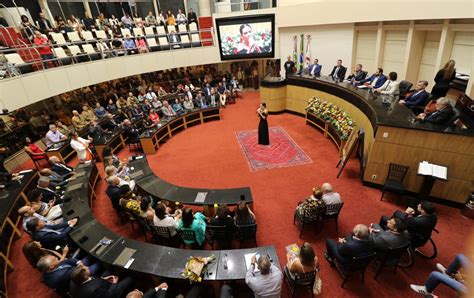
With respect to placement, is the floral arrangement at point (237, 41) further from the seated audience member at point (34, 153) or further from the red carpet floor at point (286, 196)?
the seated audience member at point (34, 153)

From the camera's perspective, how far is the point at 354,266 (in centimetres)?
388

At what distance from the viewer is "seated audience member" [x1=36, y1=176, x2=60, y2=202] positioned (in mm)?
6074

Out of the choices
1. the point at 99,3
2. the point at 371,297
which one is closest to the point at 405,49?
the point at 371,297

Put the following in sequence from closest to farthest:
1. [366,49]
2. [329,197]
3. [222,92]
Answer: [329,197] → [366,49] → [222,92]

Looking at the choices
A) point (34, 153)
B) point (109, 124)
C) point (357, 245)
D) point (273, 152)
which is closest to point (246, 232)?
point (357, 245)

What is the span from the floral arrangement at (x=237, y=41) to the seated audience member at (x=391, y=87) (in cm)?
824

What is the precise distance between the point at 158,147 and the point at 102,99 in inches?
237

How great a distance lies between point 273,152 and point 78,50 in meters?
9.92

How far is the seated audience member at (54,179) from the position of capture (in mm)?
6707

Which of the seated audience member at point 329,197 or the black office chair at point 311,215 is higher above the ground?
the seated audience member at point 329,197

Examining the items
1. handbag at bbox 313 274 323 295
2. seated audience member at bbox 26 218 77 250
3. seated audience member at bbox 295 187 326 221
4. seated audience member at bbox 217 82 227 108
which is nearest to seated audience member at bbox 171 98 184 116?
seated audience member at bbox 217 82 227 108

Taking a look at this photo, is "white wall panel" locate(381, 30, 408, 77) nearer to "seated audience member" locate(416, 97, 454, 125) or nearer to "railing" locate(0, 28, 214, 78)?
"seated audience member" locate(416, 97, 454, 125)

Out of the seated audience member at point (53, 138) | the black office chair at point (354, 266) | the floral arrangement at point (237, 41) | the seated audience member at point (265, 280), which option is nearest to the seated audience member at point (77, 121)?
the seated audience member at point (53, 138)

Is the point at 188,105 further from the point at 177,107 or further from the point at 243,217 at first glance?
the point at 243,217
